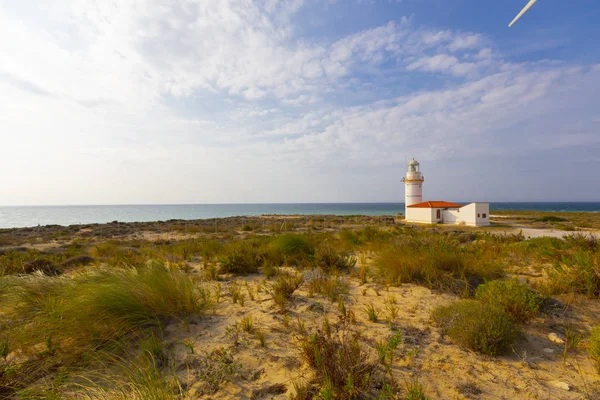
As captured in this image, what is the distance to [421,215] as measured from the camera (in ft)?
99.3

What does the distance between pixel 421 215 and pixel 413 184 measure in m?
4.45

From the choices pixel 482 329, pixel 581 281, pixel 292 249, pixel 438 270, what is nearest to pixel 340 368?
pixel 482 329

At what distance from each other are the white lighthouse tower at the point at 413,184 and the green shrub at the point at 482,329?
3167 cm

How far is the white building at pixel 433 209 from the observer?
26328mm

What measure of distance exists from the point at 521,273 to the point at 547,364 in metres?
4.12

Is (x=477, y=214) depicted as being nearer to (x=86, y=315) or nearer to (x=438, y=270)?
(x=438, y=270)

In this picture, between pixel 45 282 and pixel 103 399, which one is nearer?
pixel 103 399

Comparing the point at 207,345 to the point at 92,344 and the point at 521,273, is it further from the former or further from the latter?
the point at 521,273

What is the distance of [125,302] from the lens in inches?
144

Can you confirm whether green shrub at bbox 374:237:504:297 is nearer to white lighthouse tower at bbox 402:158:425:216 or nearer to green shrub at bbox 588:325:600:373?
green shrub at bbox 588:325:600:373

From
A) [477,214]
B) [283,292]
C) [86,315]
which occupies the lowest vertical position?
[283,292]

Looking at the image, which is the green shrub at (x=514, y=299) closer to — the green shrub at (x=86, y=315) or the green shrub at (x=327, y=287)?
Result: the green shrub at (x=327, y=287)

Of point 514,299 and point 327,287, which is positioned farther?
point 327,287

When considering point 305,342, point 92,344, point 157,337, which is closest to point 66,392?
point 92,344
